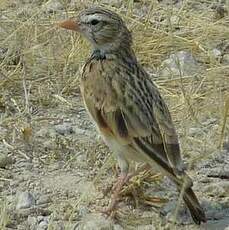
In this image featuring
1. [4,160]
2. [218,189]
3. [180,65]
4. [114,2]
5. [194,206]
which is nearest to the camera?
[194,206]

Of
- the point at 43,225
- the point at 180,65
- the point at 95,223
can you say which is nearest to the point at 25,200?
the point at 43,225

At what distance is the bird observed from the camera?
4895 mm

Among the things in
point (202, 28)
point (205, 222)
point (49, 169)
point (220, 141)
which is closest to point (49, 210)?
point (49, 169)

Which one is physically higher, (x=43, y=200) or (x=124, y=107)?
(x=124, y=107)

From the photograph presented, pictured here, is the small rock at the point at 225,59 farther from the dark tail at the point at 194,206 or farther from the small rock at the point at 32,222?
the small rock at the point at 32,222

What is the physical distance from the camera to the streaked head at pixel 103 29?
547cm

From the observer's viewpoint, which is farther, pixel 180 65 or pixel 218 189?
pixel 180 65

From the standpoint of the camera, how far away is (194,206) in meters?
4.92

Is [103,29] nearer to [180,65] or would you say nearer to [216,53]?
[180,65]

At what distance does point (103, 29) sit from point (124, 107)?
60cm

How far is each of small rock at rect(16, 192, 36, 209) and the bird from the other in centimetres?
45

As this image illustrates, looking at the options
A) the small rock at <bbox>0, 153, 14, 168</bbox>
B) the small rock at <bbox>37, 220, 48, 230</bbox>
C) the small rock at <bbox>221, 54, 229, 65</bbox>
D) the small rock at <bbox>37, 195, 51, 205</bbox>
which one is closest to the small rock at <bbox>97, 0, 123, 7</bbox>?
the small rock at <bbox>221, 54, 229, 65</bbox>

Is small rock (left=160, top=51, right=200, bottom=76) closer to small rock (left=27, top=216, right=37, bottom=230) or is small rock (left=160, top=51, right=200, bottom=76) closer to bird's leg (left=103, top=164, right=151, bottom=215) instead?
bird's leg (left=103, top=164, right=151, bottom=215)

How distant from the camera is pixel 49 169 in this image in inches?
221
